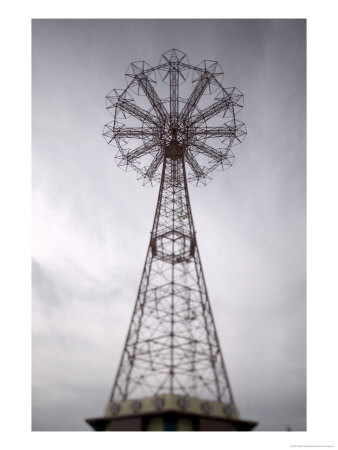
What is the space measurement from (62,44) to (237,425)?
26428 mm

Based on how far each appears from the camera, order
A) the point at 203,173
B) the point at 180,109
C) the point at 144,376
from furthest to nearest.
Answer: the point at 203,173 < the point at 180,109 < the point at 144,376

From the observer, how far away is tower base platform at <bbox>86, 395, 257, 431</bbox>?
658 inches

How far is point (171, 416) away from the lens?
54.8 ft

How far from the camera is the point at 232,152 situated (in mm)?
28422

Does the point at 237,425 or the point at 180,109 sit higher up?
the point at 180,109

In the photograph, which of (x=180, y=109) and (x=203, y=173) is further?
(x=203, y=173)

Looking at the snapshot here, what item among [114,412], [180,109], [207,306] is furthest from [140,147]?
[114,412]

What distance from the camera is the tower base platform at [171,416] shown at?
54.9 feet
